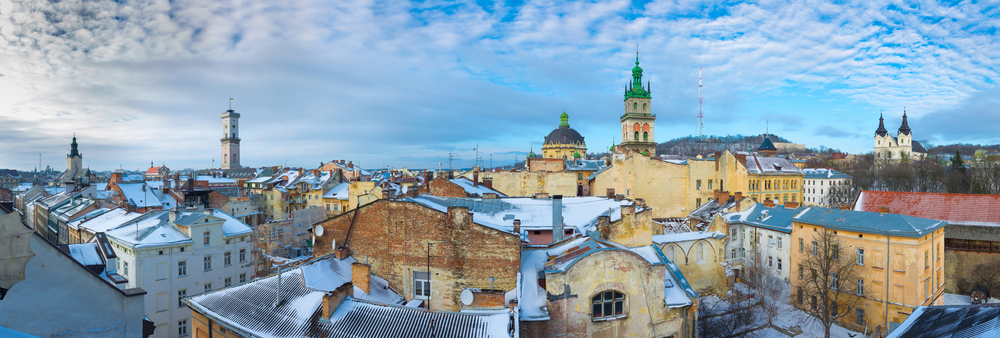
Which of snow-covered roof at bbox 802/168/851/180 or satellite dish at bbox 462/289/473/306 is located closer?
satellite dish at bbox 462/289/473/306

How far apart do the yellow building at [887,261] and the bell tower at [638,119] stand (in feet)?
216

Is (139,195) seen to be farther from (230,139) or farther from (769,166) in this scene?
(230,139)

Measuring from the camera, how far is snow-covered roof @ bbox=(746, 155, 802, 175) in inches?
2403

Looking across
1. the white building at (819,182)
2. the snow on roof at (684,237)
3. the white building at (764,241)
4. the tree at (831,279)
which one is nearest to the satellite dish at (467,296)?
the snow on roof at (684,237)

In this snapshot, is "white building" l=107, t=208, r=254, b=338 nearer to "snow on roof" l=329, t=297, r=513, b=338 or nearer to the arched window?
"snow on roof" l=329, t=297, r=513, b=338

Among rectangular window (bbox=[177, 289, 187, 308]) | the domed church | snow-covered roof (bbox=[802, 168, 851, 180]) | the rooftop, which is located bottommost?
rectangular window (bbox=[177, 289, 187, 308])

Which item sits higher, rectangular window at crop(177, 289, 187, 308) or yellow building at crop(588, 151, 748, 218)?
yellow building at crop(588, 151, 748, 218)

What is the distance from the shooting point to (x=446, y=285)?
21156 mm

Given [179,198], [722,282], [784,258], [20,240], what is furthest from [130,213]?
[784,258]

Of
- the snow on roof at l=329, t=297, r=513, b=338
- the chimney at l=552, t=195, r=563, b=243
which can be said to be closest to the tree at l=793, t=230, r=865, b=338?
the chimney at l=552, t=195, r=563, b=243

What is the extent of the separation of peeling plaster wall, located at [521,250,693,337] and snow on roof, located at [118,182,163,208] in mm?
54312

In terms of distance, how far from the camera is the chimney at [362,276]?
67.4 feet

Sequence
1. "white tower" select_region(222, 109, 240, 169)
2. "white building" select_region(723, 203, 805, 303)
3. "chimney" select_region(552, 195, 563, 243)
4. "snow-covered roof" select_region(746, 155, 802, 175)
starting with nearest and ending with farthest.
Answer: "chimney" select_region(552, 195, 563, 243) → "white building" select_region(723, 203, 805, 303) → "snow-covered roof" select_region(746, 155, 802, 175) → "white tower" select_region(222, 109, 240, 169)

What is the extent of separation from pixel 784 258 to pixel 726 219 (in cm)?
501
